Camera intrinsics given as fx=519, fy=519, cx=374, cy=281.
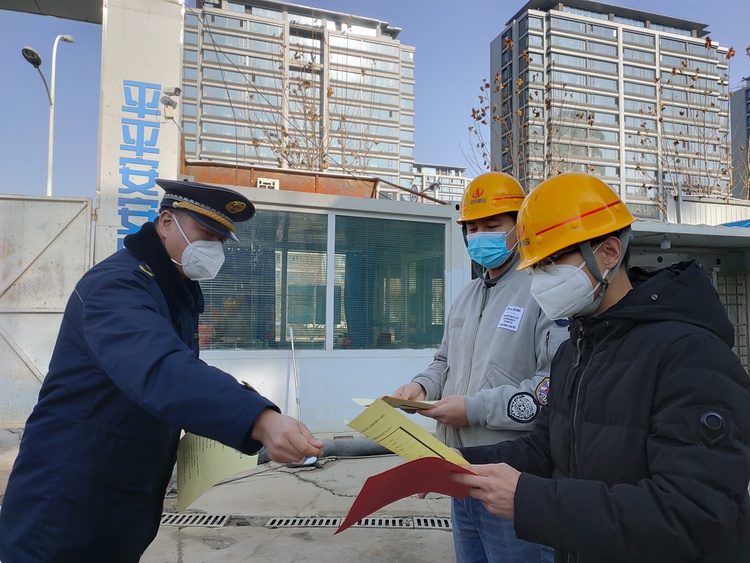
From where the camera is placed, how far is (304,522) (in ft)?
12.9

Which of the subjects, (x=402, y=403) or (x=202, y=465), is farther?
(x=402, y=403)

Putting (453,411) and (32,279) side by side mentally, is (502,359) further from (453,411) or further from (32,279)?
(32,279)

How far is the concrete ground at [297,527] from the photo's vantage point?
338 cm

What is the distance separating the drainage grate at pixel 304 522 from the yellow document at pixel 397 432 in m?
2.99

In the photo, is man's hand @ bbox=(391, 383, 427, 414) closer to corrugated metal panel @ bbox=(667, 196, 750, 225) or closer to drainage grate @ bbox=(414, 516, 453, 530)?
drainage grate @ bbox=(414, 516, 453, 530)

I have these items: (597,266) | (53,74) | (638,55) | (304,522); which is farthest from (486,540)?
(638,55)

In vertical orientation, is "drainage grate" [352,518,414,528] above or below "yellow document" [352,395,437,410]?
below

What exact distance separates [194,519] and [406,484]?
3.46 metres

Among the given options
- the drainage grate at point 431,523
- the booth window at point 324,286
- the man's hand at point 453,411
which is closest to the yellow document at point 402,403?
the man's hand at point 453,411

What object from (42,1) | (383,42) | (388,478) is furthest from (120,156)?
(383,42)

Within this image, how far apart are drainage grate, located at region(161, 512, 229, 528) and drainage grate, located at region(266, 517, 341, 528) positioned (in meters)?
0.38

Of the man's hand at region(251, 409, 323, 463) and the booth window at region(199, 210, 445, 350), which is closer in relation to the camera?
the man's hand at region(251, 409, 323, 463)

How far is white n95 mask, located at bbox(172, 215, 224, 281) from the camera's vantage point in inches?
70.7

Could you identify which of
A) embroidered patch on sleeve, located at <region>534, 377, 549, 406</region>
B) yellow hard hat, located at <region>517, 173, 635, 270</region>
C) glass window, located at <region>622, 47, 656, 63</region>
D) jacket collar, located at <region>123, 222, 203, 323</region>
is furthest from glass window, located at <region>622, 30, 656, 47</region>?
jacket collar, located at <region>123, 222, 203, 323</region>
